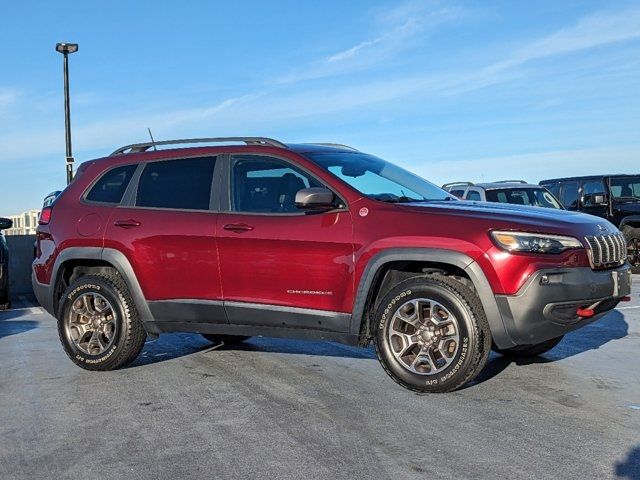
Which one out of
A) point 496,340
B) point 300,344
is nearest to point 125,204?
point 300,344

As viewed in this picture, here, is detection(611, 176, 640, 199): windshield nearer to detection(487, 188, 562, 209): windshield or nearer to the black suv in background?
the black suv in background

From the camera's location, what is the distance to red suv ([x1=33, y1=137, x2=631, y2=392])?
201 inches

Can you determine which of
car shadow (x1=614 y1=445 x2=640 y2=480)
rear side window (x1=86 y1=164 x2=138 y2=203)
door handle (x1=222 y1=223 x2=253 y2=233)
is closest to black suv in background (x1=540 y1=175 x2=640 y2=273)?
rear side window (x1=86 y1=164 x2=138 y2=203)

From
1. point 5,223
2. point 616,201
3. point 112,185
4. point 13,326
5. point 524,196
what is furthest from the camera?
point 616,201

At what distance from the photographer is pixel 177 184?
21.1 ft

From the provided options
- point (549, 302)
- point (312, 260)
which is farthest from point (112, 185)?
point (549, 302)

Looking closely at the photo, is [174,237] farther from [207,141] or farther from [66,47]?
[66,47]

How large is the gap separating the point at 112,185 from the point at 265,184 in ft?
4.93

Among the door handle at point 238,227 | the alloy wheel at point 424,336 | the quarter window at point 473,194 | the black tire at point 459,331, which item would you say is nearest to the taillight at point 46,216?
the door handle at point 238,227

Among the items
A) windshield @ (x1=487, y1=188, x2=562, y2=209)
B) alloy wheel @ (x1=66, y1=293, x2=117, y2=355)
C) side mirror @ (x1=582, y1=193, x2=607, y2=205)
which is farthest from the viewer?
side mirror @ (x1=582, y1=193, x2=607, y2=205)

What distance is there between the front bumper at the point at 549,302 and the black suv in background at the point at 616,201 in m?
10.8

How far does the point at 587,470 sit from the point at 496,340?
1506 millimetres

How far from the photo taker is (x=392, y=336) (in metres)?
5.40

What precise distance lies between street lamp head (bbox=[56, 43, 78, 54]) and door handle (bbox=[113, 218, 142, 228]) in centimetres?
1595
